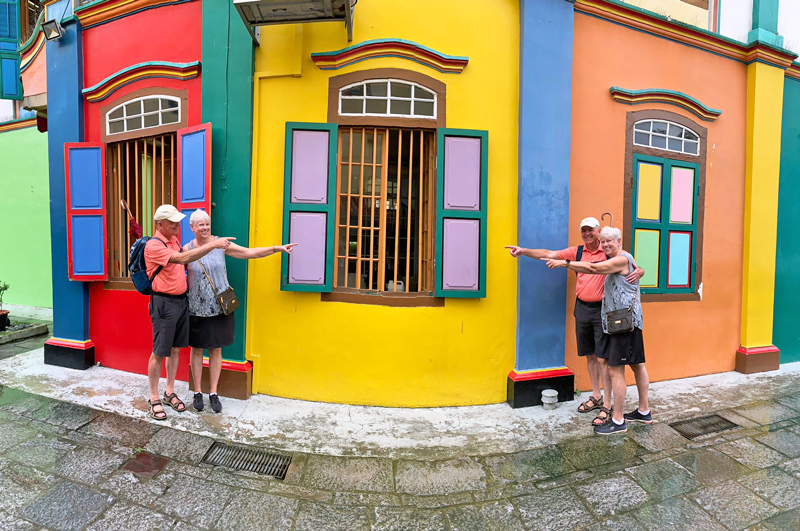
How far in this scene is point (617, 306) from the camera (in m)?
3.51

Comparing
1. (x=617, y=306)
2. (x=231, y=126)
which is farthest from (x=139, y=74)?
(x=617, y=306)

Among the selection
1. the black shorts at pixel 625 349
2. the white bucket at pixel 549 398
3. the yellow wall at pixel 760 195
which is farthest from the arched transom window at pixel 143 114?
the yellow wall at pixel 760 195

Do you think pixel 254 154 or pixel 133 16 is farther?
pixel 133 16

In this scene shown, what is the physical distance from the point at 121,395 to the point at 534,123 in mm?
4925

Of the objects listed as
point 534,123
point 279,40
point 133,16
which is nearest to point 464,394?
point 534,123

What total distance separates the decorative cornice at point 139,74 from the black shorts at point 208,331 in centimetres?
254

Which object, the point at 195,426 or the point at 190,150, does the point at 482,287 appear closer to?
the point at 195,426

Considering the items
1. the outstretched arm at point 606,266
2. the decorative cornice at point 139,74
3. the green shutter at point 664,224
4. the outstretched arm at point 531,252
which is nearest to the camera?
the outstretched arm at point 606,266

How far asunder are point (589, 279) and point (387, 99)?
2568mm

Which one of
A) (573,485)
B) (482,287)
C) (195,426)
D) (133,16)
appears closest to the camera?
(573,485)

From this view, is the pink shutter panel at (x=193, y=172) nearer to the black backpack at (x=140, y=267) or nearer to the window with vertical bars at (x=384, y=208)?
the black backpack at (x=140, y=267)

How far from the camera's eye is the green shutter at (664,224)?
4711 mm

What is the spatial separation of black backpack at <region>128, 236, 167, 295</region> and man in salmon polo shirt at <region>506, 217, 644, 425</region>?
→ 10.6 ft

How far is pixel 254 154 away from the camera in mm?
4078
